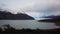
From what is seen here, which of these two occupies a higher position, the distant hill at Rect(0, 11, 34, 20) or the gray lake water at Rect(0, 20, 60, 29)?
the distant hill at Rect(0, 11, 34, 20)

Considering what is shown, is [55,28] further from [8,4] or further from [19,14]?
[8,4]

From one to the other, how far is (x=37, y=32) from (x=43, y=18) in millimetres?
200

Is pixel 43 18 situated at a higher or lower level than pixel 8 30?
higher

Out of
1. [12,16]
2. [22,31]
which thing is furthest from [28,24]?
[12,16]

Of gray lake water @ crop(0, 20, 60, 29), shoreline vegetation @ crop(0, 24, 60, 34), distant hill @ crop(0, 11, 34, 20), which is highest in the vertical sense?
distant hill @ crop(0, 11, 34, 20)

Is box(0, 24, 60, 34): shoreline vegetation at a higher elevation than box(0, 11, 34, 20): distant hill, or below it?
below

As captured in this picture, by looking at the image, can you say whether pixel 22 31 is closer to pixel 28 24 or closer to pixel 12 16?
pixel 28 24

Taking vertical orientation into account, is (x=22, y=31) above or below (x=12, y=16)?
below

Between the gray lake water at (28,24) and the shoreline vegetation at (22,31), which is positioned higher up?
the gray lake water at (28,24)

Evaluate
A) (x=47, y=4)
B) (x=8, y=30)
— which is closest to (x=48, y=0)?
(x=47, y=4)

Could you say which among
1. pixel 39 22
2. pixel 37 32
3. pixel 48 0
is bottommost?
pixel 37 32

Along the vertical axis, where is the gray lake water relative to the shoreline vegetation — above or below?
above

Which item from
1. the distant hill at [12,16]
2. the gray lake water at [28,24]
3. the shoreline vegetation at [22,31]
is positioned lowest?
the shoreline vegetation at [22,31]

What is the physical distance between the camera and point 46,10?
1.79m
